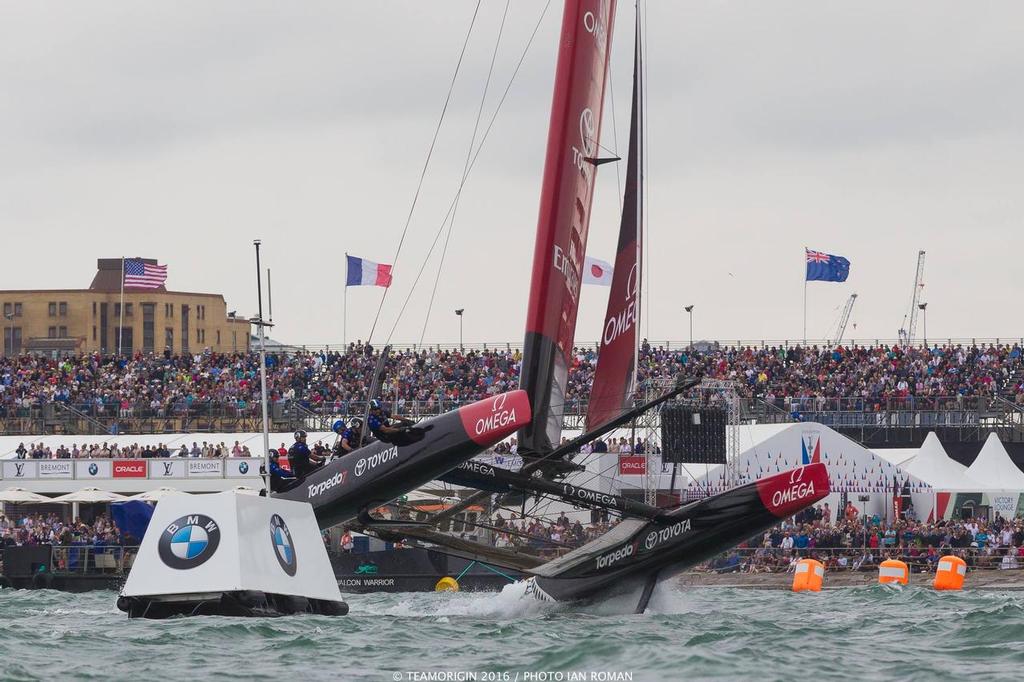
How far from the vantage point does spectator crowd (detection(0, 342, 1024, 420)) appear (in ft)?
134

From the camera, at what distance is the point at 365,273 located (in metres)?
48.0

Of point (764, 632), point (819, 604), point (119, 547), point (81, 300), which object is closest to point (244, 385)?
point (119, 547)

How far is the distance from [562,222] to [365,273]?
28.1 meters

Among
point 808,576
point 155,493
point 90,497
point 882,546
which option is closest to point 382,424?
point 808,576

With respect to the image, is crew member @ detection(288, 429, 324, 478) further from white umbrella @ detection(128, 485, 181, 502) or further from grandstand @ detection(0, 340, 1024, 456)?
grandstand @ detection(0, 340, 1024, 456)

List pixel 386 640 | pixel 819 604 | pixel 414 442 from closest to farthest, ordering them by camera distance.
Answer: pixel 386 640, pixel 414 442, pixel 819 604

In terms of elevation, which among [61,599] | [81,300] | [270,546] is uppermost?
[81,300]

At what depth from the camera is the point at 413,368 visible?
1756 inches

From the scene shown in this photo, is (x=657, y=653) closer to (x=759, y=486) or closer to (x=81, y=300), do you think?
(x=759, y=486)

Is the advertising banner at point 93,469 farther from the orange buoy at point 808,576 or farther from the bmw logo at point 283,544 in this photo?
the bmw logo at point 283,544

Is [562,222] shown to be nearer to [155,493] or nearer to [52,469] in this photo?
[155,493]

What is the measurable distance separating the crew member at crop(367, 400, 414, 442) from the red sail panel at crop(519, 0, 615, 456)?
227 centimetres

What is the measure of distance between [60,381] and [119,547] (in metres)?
15.8

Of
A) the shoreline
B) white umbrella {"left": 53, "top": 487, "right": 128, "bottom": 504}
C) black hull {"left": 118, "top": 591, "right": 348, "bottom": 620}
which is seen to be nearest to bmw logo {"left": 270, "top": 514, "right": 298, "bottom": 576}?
black hull {"left": 118, "top": 591, "right": 348, "bottom": 620}
